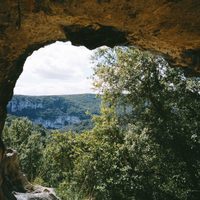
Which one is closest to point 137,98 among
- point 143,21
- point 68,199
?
point 68,199

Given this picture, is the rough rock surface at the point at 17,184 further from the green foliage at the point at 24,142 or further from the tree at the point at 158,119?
the green foliage at the point at 24,142

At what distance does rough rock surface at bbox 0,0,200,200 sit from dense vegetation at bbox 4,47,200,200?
469 inches

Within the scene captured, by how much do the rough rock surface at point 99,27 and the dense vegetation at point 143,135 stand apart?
469 inches

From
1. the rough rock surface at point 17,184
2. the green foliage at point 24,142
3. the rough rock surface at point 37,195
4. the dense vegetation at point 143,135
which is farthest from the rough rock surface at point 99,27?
the green foliage at point 24,142

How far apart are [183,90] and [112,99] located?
4854 millimetres

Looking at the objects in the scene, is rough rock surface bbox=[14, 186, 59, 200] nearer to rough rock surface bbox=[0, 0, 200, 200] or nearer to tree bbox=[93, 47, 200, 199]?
rough rock surface bbox=[0, 0, 200, 200]

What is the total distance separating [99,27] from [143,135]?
14.5 metres

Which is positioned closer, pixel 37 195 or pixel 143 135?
pixel 37 195

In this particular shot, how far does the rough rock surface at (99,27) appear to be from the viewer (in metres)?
6.96

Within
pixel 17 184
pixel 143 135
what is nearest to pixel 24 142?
pixel 143 135

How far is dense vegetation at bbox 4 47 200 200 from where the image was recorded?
2123 cm

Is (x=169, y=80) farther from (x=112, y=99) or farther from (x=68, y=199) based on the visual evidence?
(x=68, y=199)

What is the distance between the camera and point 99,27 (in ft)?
26.7

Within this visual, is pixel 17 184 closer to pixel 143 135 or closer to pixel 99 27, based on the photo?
pixel 99 27
